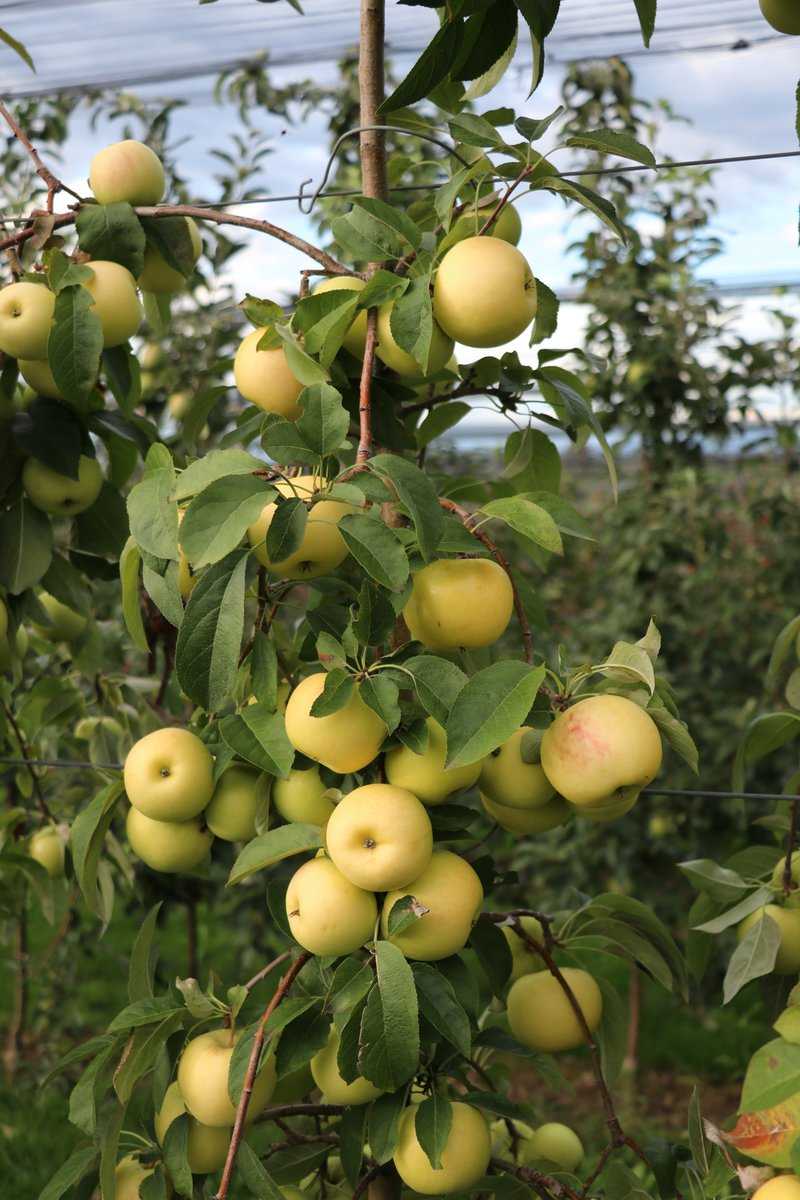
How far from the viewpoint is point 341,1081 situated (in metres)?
0.95

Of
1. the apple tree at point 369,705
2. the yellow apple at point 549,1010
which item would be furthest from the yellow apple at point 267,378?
the yellow apple at point 549,1010

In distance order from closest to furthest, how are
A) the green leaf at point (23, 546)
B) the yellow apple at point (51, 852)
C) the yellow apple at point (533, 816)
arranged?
the yellow apple at point (533, 816) → the green leaf at point (23, 546) → the yellow apple at point (51, 852)

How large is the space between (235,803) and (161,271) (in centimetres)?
57

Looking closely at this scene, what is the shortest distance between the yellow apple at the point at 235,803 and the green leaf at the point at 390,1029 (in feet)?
0.69

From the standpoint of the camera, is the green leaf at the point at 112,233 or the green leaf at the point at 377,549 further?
the green leaf at the point at 112,233

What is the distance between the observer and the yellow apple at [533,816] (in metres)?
0.96

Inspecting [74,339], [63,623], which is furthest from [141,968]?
[63,623]

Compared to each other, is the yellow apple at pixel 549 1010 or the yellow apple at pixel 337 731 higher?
the yellow apple at pixel 337 731

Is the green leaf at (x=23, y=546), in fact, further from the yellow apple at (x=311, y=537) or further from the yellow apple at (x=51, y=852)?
the yellow apple at (x=51, y=852)

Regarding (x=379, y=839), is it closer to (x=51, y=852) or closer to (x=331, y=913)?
(x=331, y=913)

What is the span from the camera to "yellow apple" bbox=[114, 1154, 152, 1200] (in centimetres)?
103

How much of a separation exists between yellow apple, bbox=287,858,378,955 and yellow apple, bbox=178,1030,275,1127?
4.9 inches

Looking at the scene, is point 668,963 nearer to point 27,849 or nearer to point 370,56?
point 370,56

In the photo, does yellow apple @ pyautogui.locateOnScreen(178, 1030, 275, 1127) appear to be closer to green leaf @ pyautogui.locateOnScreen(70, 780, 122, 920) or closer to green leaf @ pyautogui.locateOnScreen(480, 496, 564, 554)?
green leaf @ pyautogui.locateOnScreen(70, 780, 122, 920)
